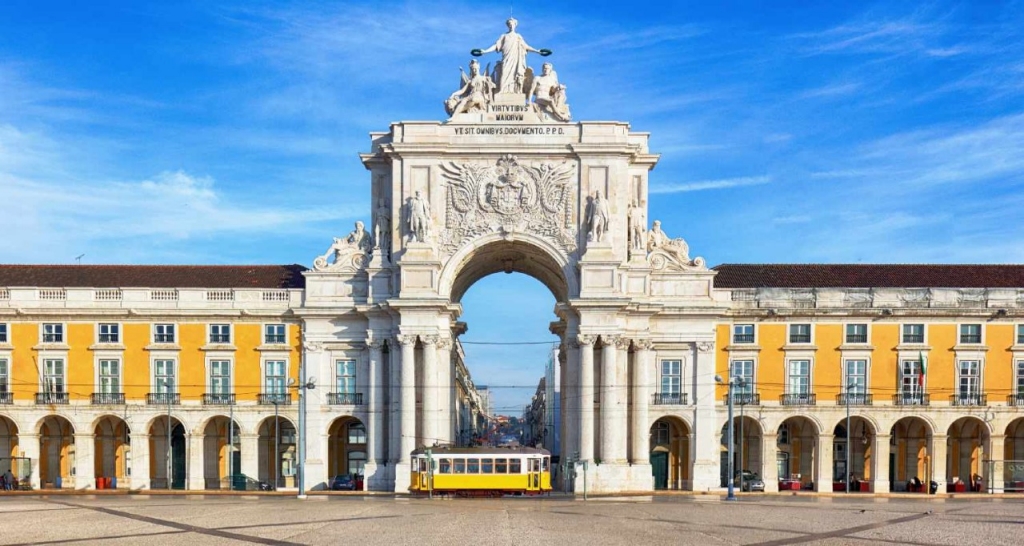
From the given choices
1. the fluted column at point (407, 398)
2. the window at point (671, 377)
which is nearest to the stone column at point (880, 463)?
the window at point (671, 377)

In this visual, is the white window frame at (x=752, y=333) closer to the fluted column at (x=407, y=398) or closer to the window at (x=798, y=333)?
the window at (x=798, y=333)

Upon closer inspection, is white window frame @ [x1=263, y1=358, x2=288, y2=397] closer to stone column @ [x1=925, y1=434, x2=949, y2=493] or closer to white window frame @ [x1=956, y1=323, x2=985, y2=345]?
stone column @ [x1=925, y1=434, x2=949, y2=493]

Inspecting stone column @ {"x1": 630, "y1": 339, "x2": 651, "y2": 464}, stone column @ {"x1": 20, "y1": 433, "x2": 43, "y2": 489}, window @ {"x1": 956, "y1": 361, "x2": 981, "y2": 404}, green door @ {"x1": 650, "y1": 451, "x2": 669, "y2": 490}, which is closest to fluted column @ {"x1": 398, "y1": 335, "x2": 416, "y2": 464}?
stone column @ {"x1": 630, "y1": 339, "x2": 651, "y2": 464}

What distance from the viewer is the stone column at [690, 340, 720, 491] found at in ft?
248

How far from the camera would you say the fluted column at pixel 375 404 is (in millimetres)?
75688

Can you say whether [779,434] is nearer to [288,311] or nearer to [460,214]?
[460,214]

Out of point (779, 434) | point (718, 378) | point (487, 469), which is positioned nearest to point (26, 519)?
point (487, 469)

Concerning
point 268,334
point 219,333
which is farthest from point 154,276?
point 268,334

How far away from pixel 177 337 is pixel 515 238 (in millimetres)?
→ 22396

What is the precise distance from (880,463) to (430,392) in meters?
28.2

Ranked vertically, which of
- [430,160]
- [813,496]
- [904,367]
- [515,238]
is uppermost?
[430,160]

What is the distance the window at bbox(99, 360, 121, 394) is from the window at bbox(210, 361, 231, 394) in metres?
5.75

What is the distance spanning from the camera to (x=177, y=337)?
77.7 meters

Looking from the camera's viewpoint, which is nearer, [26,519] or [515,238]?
[26,519]
